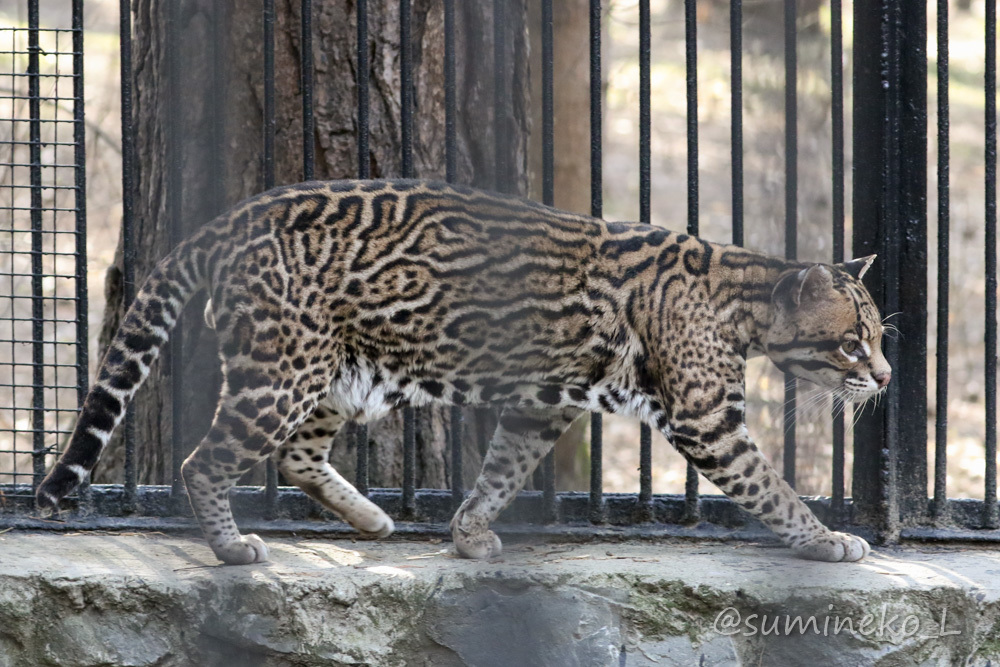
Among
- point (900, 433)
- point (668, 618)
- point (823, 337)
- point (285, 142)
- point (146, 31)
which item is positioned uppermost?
point (146, 31)

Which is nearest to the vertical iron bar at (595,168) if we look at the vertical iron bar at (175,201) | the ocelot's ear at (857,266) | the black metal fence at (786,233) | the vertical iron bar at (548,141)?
the black metal fence at (786,233)

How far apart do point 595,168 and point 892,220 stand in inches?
46.4

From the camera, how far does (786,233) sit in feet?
15.6

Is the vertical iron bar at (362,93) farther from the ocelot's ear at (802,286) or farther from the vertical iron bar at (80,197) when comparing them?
the ocelot's ear at (802,286)

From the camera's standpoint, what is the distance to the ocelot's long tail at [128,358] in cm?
403

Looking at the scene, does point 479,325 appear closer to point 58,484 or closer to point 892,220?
point 58,484

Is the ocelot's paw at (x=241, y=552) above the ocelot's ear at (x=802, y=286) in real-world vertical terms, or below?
below

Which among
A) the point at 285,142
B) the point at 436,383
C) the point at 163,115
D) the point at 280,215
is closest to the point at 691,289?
the point at 436,383

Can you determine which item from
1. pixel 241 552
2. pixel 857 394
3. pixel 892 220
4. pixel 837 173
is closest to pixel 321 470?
pixel 241 552

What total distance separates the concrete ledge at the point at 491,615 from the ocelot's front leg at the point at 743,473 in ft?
0.42

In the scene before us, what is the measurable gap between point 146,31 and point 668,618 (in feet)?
11.4

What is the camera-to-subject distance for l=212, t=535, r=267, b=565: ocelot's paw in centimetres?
434

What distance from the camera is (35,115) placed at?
478 cm

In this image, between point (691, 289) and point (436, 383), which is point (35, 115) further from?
point (691, 289)
